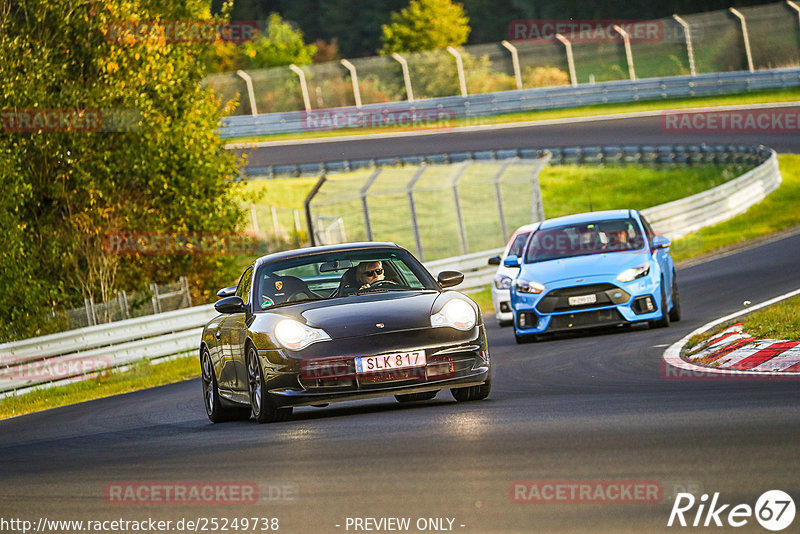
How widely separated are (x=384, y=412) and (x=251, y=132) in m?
45.1

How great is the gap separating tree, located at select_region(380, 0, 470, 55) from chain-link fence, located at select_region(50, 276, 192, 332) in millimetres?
50984

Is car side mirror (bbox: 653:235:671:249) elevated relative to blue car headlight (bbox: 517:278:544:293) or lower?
elevated

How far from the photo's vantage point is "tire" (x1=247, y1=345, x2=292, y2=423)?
10320 mm

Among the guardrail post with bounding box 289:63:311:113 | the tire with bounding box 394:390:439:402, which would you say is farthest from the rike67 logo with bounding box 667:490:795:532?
the guardrail post with bounding box 289:63:311:113

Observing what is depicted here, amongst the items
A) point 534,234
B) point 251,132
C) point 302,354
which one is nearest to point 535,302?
point 534,234

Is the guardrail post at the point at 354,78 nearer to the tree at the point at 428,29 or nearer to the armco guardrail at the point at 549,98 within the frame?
the armco guardrail at the point at 549,98

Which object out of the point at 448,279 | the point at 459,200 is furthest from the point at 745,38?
the point at 448,279

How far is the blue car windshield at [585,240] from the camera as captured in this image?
55.1 feet

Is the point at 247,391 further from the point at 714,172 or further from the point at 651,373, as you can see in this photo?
the point at 714,172

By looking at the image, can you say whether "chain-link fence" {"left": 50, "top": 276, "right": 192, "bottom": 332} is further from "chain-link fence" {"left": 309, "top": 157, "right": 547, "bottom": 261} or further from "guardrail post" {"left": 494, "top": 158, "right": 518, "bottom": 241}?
"guardrail post" {"left": 494, "top": 158, "right": 518, "bottom": 241}

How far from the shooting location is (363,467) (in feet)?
25.5

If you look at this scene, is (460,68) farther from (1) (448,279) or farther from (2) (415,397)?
(1) (448,279)

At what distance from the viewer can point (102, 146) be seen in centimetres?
2578

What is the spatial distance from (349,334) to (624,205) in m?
29.0
